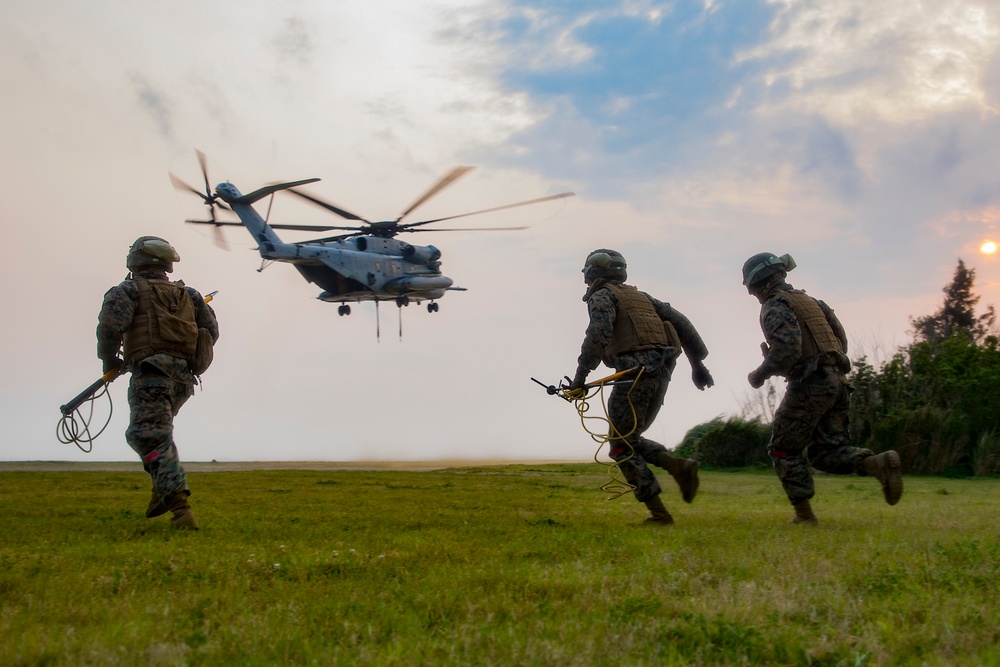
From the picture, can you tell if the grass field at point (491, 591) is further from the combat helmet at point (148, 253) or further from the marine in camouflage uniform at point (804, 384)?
the combat helmet at point (148, 253)

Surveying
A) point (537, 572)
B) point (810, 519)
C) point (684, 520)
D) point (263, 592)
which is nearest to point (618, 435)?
point (684, 520)

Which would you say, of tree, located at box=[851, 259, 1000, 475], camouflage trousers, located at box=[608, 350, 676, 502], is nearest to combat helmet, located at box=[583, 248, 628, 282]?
camouflage trousers, located at box=[608, 350, 676, 502]

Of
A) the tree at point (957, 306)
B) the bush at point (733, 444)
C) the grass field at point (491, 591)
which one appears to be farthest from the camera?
the tree at point (957, 306)

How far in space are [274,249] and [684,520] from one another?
25.2 metres

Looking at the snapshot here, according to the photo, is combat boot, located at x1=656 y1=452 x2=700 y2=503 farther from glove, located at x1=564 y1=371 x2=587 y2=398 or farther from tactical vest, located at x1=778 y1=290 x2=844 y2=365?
tactical vest, located at x1=778 y1=290 x2=844 y2=365

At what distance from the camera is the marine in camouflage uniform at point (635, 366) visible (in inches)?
301

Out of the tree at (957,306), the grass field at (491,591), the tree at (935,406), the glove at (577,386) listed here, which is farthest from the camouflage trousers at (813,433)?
the tree at (957,306)

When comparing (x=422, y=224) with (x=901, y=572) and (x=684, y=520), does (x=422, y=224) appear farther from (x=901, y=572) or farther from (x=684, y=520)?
(x=901, y=572)

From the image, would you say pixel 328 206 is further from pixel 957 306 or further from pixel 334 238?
pixel 957 306

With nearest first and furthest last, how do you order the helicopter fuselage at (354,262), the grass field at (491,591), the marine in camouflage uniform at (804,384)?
the grass field at (491,591) → the marine in camouflage uniform at (804,384) → the helicopter fuselage at (354,262)

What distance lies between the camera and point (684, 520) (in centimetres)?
813

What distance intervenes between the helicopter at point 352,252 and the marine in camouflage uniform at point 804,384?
2192cm

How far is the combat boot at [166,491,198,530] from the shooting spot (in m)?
6.95

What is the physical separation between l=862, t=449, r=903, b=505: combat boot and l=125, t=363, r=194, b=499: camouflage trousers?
5.49 m
